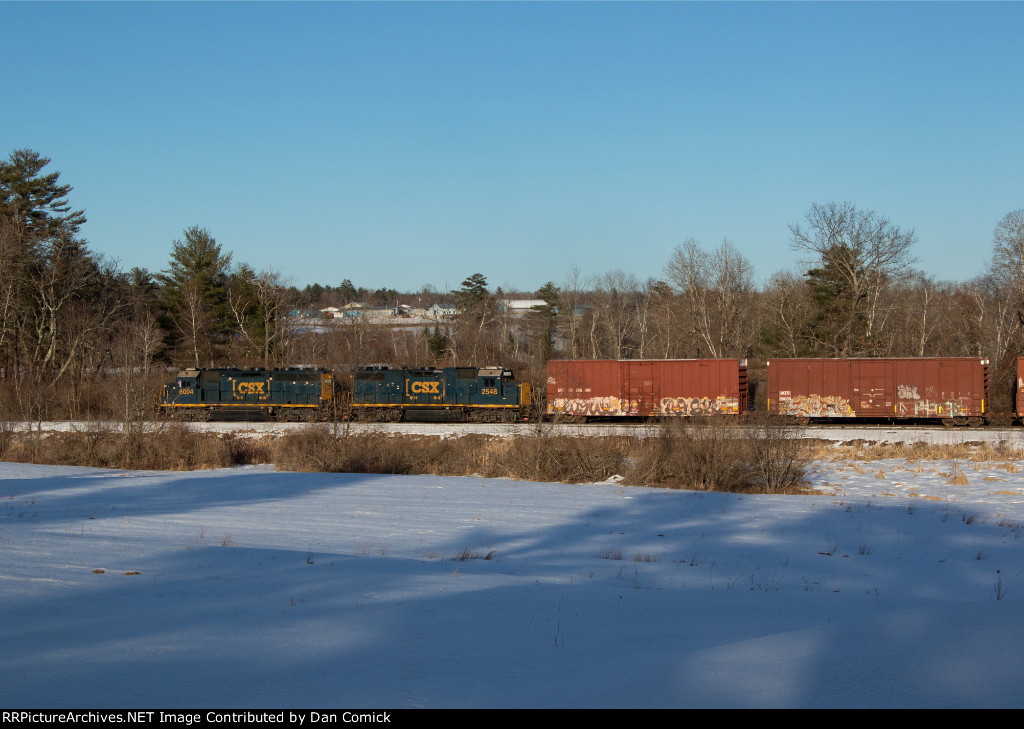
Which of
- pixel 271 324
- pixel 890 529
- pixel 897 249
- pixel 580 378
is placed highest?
pixel 897 249

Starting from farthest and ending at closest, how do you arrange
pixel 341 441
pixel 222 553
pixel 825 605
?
pixel 341 441 < pixel 222 553 < pixel 825 605

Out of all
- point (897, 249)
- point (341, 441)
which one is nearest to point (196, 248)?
point (341, 441)

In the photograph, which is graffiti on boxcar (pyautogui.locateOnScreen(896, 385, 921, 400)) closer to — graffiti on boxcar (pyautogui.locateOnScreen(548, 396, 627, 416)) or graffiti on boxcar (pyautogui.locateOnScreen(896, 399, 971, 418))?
graffiti on boxcar (pyautogui.locateOnScreen(896, 399, 971, 418))

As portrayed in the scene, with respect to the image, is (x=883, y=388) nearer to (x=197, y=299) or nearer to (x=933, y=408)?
(x=933, y=408)

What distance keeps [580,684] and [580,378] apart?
33.3 metres

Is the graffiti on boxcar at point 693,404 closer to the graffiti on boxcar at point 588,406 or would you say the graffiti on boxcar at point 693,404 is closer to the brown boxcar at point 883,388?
the brown boxcar at point 883,388

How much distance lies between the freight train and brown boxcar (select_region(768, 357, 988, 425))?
4 centimetres

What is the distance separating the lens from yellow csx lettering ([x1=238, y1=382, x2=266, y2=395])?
42.2m

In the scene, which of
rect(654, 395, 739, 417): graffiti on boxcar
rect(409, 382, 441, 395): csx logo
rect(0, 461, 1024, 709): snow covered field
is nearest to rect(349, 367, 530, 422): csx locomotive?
rect(409, 382, 441, 395): csx logo

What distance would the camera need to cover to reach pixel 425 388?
40.6 metres

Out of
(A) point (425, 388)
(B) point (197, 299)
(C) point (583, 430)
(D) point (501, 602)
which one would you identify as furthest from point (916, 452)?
(B) point (197, 299)

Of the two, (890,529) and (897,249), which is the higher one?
(897,249)

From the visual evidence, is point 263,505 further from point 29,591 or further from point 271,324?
point 271,324

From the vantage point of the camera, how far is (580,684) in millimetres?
4965
